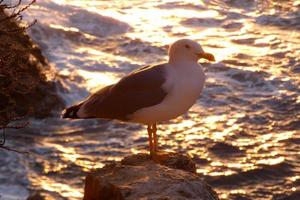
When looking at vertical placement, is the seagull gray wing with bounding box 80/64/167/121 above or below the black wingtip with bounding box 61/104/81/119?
above

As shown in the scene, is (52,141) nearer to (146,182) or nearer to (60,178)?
(60,178)

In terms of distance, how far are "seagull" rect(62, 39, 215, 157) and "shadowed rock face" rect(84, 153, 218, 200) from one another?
0.50 meters

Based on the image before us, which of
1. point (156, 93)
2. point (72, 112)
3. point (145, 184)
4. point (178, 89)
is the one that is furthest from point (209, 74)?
point (145, 184)

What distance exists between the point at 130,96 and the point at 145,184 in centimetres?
121

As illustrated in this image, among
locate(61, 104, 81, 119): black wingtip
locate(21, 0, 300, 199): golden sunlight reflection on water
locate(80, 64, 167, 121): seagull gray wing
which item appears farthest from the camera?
locate(21, 0, 300, 199): golden sunlight reflection on water

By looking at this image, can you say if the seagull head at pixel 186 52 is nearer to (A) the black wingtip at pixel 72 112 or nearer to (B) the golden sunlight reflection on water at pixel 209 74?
(A) the black wingtip at pixel 72 112

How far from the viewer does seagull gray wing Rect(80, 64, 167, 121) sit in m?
6.65

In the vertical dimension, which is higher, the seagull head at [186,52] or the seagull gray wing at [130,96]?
the seagull head at [186,52]

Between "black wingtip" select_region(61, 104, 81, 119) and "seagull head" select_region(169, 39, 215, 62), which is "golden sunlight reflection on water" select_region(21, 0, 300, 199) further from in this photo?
"seagull head" select_region(169, 39, 215, 62)

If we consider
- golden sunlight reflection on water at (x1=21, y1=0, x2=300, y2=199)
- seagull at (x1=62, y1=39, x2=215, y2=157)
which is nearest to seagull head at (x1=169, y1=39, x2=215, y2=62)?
seagull at (x1=62, y1=39, x2=215, y2=157)

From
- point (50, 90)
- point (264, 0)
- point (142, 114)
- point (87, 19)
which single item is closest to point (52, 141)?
point (50, 90)

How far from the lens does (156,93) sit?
6629 millimetres

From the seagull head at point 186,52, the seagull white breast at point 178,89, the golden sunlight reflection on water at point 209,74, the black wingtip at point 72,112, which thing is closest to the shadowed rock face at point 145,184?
the seagull white breast at point 178,89

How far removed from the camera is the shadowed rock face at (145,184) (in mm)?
5688
